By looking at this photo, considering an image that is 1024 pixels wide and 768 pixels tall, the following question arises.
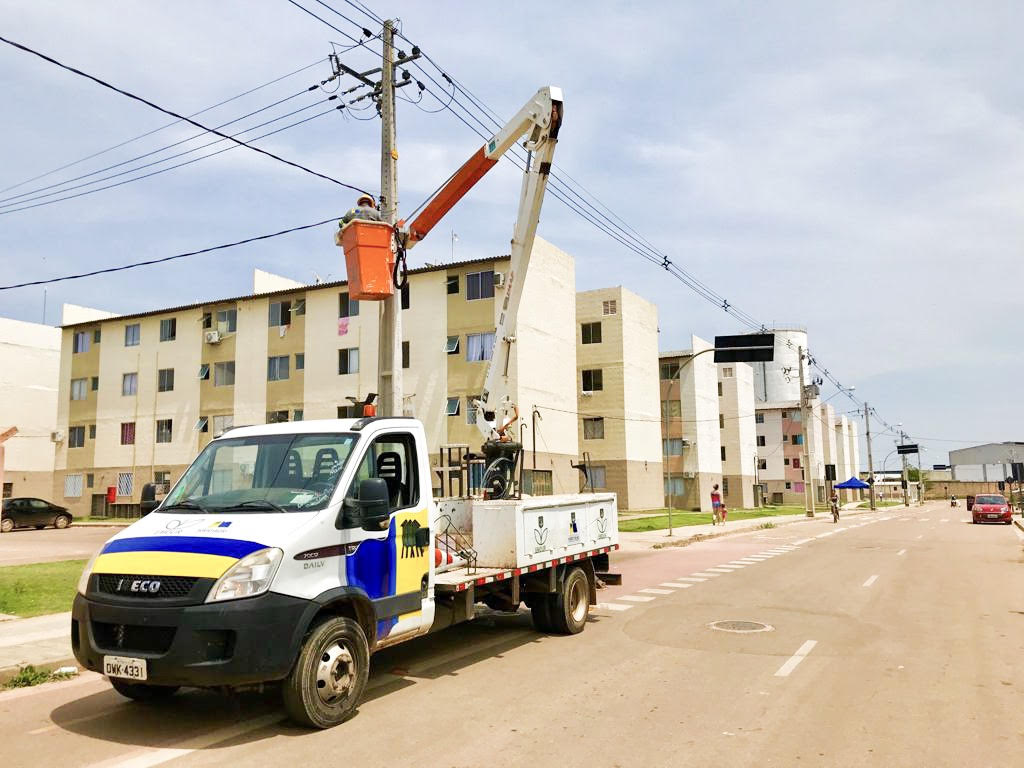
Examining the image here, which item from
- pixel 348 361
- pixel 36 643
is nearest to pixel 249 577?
pixel 36 643

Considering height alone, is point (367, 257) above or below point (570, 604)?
above

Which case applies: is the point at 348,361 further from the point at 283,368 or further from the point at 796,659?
the point at 796,659

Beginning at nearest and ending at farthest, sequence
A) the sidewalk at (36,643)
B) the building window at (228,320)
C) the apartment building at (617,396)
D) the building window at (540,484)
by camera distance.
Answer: the sidewalk at (36,643)
the building window at (540,484)
the building window at (228,320)
the apartment building at (617,396)

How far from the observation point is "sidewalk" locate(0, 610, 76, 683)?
8.11 meters

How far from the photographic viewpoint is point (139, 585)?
5.59 metres

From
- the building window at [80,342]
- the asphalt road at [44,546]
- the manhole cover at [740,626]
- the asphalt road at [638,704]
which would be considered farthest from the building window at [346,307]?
the manhole cover at [740,626]

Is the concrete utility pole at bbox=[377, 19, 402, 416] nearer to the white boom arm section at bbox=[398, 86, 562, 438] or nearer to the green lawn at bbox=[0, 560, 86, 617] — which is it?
the white boom arm section at bbox=[398, 86, 562, 438]

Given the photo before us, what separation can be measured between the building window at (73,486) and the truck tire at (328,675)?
51.1 m

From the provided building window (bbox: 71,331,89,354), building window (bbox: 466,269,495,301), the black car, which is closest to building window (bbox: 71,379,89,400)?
building window (bbox: 71,331,89,354)

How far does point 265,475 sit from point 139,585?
55.9 inches

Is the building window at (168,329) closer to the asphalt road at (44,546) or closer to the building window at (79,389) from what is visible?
the building window at (79,389)

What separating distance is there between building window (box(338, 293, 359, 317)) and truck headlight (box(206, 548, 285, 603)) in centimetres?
3654

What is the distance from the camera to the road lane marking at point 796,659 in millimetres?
7832

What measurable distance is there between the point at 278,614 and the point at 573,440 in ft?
125
